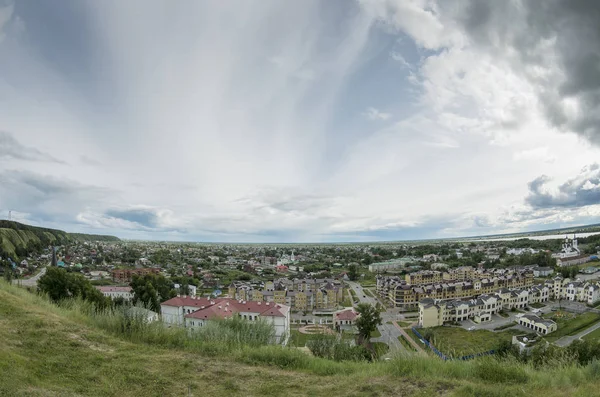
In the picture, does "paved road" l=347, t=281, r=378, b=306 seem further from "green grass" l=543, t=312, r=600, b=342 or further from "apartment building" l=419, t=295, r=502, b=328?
"green grass" l=543, t=312, r=600, b=342

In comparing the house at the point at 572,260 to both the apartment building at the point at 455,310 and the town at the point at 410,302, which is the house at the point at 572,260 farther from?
the apartment building at the point at 455,310

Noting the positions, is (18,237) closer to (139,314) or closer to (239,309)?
(239,309)

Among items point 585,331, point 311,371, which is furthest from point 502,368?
point 585,331

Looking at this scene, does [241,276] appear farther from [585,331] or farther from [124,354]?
[124,354]

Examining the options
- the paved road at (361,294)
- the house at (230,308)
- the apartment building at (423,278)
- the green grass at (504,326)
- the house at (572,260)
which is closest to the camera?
the house at (230,308)

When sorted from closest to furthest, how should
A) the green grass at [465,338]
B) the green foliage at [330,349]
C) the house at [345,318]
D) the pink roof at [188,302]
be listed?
the green foliage at [330,349] → the green grass at [465,338] → the pink roof at [188,302] → the house at [345,318]

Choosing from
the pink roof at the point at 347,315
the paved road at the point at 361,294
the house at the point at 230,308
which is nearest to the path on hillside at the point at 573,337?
the pink roof at the point at 347,315
